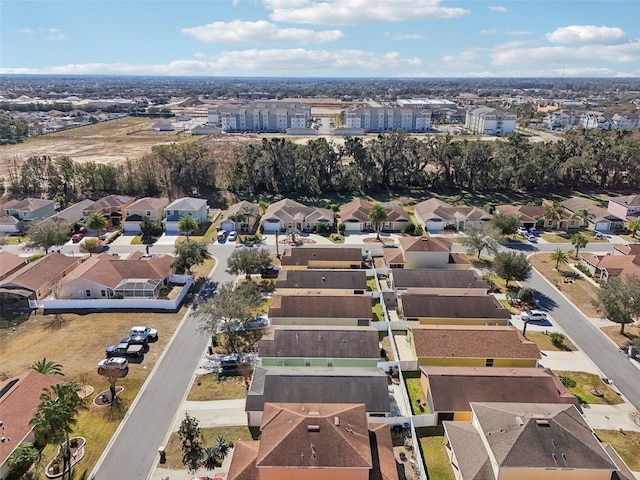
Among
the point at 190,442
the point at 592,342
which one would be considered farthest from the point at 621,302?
the point at 190,442

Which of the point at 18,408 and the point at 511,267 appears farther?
the point at 511,267

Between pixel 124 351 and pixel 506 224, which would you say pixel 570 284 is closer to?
pixel 506 224

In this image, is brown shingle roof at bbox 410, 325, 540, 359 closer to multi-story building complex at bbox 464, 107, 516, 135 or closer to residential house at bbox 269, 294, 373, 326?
residential house at bbox 269, 294, 373, 326

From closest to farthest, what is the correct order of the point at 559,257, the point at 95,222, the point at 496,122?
the point at 559,257 → the point at 95,222 → the point at 496,122

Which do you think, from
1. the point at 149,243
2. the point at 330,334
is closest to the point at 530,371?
the point at 330,334

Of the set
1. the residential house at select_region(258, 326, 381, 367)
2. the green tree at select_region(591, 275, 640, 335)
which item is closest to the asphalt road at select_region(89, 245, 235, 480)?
the residential house at select_region(258, 326, 381, 367)

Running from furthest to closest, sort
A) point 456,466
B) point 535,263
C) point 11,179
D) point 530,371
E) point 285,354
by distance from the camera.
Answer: point 11,179
point 535,263
point 285,354
point 530,371
point 456,466

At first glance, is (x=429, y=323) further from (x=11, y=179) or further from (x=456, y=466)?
(x=11, y=179)
